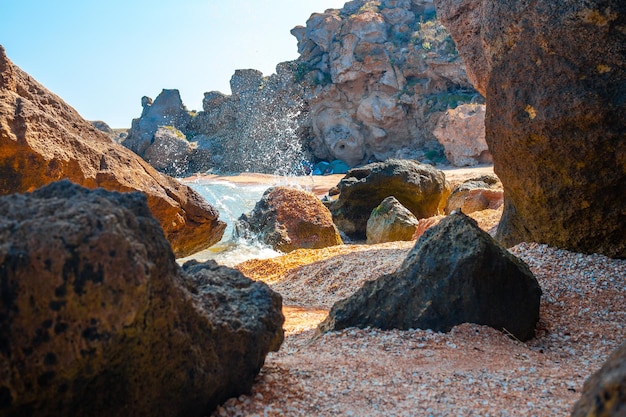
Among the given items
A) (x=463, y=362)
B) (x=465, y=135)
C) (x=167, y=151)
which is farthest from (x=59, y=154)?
(x=167, y=151)

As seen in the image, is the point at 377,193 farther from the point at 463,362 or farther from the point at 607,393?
the point at 607,393

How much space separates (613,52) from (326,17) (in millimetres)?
36525

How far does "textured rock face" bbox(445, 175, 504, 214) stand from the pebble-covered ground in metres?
6.61

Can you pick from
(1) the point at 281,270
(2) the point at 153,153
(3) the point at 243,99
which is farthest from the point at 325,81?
(1) the point at 281,270

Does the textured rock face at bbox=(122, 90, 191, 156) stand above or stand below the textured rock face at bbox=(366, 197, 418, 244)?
above

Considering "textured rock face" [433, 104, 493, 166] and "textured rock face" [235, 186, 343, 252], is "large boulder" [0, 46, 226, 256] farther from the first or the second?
"textured rock face" [433, 104, 493, 166]

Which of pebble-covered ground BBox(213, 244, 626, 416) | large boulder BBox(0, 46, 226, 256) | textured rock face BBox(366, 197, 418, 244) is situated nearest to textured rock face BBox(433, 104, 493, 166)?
textured rock face BBox(366, 197, 418, 244)

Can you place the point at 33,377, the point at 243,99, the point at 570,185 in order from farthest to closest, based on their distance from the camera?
the point at 243,99, the point at 570,185, the point at 33,377

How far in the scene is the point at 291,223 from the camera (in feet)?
33.8

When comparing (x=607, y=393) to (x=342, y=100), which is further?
(x=342, y=100)

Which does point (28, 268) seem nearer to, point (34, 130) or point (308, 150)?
point (34, 130)

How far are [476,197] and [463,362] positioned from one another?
360 inches

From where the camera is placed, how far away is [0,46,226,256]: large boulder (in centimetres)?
411

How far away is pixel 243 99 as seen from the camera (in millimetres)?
43469
